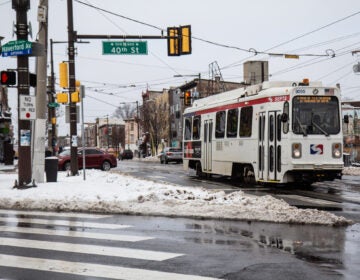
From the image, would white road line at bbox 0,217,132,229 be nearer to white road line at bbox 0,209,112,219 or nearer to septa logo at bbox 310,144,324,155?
white road line at bbox 0,209,112,219

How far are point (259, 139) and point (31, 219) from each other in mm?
9255

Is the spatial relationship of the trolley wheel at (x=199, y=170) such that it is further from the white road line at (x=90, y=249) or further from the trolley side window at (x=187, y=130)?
the white road line at (x=90, y=249)

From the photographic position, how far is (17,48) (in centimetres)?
1550

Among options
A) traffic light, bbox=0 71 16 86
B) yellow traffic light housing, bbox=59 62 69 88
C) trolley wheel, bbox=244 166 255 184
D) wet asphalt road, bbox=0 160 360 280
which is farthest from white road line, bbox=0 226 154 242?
yellow traffic light housing, bbox=59 62 69 88

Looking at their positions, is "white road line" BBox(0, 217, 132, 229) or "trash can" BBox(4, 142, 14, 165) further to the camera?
"trash can" BBox(4, 142, 14, 165)

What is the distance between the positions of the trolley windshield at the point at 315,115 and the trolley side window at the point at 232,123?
3.43 metres

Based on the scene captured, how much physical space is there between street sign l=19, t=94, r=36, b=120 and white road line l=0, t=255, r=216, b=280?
920 centimetres

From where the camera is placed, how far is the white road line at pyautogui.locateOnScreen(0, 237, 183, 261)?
7251mm

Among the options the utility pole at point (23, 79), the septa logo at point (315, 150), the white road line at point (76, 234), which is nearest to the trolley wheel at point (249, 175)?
the septa logo at point (315, 150)

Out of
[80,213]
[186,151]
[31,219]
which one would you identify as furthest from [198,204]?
[186,151]

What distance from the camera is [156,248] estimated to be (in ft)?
25.6

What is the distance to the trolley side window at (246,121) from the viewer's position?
18781 mm

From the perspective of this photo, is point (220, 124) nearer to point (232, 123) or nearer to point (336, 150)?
point (232, 123)

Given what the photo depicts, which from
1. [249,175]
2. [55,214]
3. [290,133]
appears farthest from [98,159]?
[55,214]
